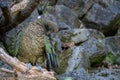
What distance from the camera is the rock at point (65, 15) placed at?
39.4 feet

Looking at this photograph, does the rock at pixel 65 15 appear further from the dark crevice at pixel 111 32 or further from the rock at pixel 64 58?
the rock at pixel 64 58

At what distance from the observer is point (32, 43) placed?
590 cm

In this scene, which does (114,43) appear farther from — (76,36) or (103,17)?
(76,36)

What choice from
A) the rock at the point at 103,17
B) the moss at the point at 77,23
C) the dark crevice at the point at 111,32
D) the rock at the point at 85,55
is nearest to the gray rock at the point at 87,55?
the rock at the point at 85,55

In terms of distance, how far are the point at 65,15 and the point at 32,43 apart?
254 inches

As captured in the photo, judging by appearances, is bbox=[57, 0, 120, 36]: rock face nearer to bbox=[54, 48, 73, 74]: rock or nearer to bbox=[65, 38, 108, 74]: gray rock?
bbox=[65, 38, 108, 74]: gray rock

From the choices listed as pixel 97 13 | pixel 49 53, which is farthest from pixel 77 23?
pixel 49 53

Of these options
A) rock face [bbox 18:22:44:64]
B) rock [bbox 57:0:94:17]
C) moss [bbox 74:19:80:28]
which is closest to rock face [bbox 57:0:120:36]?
rock [bbox 57:0:94:17]

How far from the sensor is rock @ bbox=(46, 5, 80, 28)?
1202 centimetres

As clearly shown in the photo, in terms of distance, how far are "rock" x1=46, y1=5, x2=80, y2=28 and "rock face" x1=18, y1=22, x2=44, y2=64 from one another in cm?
580

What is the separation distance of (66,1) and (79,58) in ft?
19.9

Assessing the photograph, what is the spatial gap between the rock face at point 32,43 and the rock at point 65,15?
5795 millimetres

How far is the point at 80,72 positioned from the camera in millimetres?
6668

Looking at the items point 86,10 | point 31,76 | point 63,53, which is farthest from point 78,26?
point 31,76
